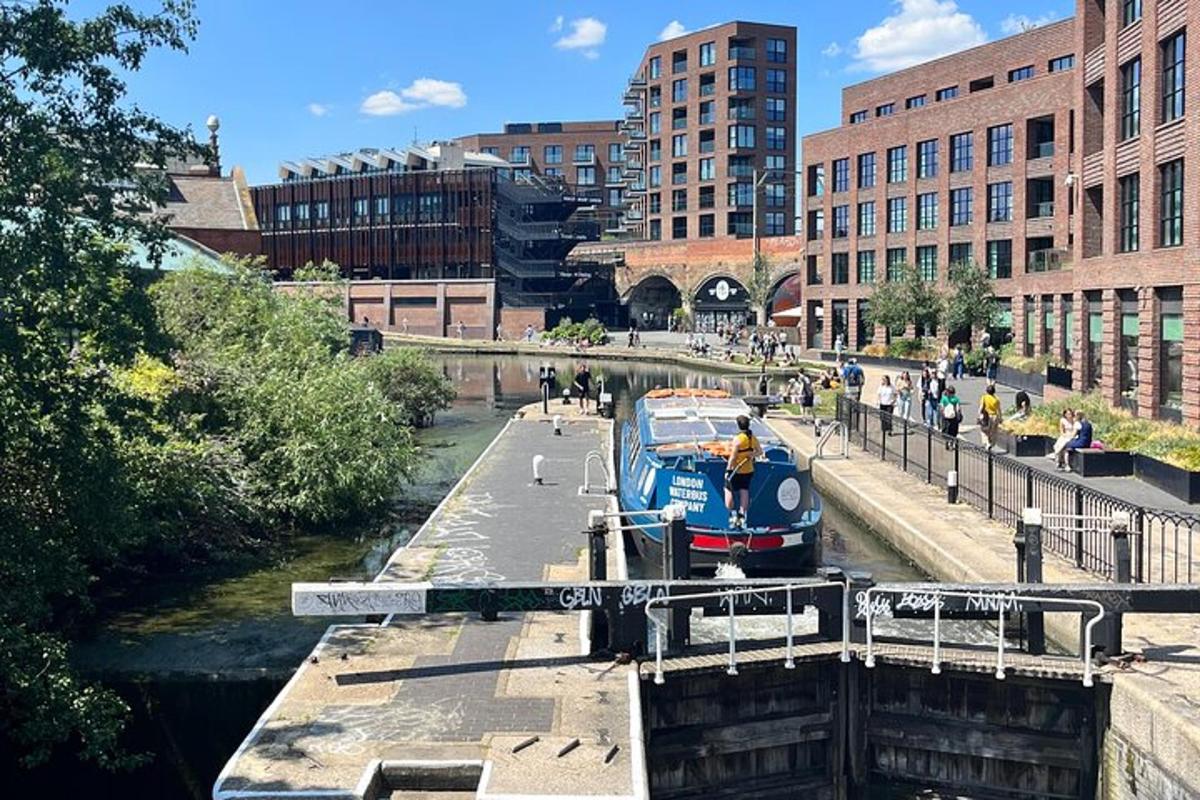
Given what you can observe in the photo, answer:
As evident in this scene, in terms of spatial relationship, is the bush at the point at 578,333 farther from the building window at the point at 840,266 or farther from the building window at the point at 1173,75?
the building window at the point at 1173,75

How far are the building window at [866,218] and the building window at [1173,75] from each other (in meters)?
40.7

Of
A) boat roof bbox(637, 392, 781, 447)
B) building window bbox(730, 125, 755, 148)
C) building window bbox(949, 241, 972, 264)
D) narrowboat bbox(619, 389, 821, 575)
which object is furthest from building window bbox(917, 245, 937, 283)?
narrowboat bbox(619, 389, 821, 575)

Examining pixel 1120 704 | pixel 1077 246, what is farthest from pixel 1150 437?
pixel 1120 704

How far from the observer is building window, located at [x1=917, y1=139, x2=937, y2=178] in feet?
211

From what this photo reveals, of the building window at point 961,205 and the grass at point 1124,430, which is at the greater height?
the building window at point 961,205

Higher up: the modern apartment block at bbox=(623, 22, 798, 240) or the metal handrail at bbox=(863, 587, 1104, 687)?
the modern apartment block at bbox=(623, 22, 798, 240)

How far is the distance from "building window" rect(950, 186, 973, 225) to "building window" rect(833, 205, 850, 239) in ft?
26.9

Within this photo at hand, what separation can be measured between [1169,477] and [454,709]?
53.0 ft

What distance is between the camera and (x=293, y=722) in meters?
10.4

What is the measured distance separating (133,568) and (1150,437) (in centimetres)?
1992

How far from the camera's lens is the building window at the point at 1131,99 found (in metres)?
29.7

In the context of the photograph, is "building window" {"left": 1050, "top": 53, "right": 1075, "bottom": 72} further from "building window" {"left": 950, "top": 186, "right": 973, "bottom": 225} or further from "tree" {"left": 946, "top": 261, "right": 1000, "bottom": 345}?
"tree" {"left": 946, "top": 261, "right": 1000, "bottom": 345}

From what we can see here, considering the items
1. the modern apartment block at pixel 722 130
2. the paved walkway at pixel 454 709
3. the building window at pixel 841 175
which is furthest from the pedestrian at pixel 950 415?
the modern apartment block at pixel 722 130

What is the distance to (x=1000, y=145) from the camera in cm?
6059
